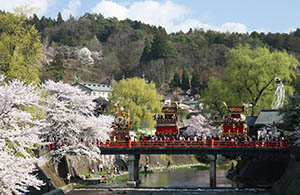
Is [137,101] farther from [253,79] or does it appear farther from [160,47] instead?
[160,47]

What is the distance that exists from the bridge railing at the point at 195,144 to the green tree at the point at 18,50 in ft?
33.4

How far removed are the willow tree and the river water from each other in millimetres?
10713

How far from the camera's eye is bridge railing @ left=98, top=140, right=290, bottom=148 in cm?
3825

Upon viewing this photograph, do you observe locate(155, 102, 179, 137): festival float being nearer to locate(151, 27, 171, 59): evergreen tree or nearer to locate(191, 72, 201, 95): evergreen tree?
locate(191, 72, 201, 95): evergreen tree

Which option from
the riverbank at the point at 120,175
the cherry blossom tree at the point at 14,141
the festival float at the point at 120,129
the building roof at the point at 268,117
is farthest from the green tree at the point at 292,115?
the cherry blossom tree at the point at 14,141

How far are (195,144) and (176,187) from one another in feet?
15.1

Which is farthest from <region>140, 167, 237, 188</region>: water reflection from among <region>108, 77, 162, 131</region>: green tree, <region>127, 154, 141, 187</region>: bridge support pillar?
<region>108, 77, 162, 131</region>: green tree

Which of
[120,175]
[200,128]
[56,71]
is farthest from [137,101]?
[56,71]

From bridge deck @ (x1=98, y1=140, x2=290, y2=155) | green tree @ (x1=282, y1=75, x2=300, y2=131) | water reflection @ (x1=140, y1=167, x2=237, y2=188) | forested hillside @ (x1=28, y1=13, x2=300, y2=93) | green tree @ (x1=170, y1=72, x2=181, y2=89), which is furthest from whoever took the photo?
forested hillside @ (x1=28, y1=13, x2=300, y2=93)

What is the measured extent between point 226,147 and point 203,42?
100259 mm

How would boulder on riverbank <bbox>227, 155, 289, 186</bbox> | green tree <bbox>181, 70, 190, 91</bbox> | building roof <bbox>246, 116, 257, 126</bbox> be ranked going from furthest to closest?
green tree <bbox>181, 70, 190, 91</bbox>
building roof <bbox>246, 116, 257, 126</bbox>
boulder on riverbank <bbox>227, 155, 289, 186</bbox>

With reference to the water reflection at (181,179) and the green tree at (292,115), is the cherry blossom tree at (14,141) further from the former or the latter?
the water reflection at (181,179)

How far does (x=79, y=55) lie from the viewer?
137 m

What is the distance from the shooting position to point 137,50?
143750 millimetres
